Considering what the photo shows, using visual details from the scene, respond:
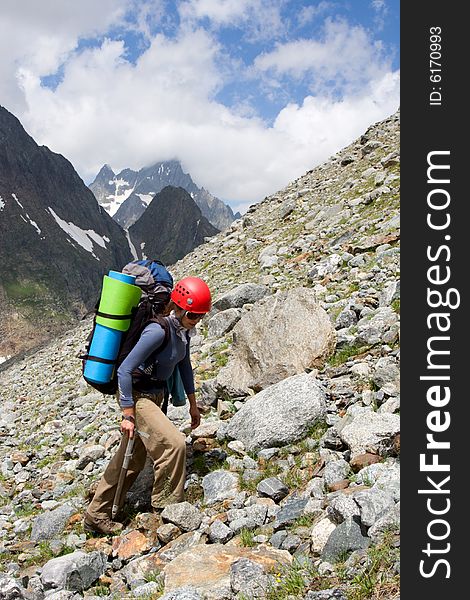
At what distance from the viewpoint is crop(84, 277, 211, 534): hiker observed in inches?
268

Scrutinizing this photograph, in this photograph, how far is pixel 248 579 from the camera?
4520mm

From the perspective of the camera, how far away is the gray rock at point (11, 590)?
18.8ft

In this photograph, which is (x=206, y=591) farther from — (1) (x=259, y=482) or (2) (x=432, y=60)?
(2) (x=432, y=60)

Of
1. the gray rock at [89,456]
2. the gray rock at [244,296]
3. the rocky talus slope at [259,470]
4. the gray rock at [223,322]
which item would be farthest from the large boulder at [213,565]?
the gray rock at [244,296]

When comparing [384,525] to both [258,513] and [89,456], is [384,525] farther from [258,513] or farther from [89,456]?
[89,456]

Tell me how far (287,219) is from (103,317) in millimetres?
22971

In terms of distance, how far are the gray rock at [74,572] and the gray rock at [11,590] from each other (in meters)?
0.27

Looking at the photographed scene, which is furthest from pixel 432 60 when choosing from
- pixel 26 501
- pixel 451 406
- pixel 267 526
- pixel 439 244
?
pixel 26 501

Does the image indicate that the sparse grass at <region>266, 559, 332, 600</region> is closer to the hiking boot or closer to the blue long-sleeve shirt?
the blue long-sleeve shirt

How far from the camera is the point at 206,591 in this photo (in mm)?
4676

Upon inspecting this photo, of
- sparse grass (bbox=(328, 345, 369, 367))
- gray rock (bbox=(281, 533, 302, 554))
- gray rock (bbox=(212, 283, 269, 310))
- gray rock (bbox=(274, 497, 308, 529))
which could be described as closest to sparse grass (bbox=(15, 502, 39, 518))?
gray rock (bbox=(274, 497, 308, 529))

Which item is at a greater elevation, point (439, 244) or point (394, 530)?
point (439, 244)

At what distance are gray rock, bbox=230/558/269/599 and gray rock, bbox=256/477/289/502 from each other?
182cm

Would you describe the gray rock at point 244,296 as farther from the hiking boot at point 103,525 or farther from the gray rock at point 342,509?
the gray rock at point 342,509
